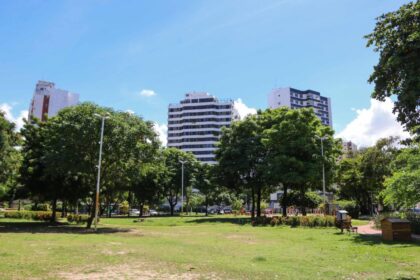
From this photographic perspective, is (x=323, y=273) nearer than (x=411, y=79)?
No

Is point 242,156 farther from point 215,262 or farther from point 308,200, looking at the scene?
point 215,262

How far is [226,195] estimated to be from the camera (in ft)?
308

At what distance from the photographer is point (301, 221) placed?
103 ft

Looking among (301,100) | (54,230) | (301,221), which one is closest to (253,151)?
(301,221)

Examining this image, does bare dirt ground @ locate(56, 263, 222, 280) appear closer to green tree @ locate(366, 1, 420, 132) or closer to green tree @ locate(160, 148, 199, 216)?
green tree @ locate(366, 1, 420, 132)

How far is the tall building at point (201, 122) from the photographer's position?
149000 mm

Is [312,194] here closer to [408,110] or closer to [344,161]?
[344,161]

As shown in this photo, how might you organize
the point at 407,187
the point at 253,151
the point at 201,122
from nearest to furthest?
1. the point at 407,187
2. the point at 253,151
3. the point at 201,122

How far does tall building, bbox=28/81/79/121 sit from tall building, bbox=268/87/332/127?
78106mm

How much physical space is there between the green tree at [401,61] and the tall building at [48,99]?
437 feet

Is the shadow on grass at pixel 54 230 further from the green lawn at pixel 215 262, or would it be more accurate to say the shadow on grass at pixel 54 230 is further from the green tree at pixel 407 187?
the green tree at pixel 407 187

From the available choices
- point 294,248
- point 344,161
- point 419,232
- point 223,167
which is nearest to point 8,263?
point 294,248

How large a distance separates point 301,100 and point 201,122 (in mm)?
42658

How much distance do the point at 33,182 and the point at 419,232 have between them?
96.3ft
